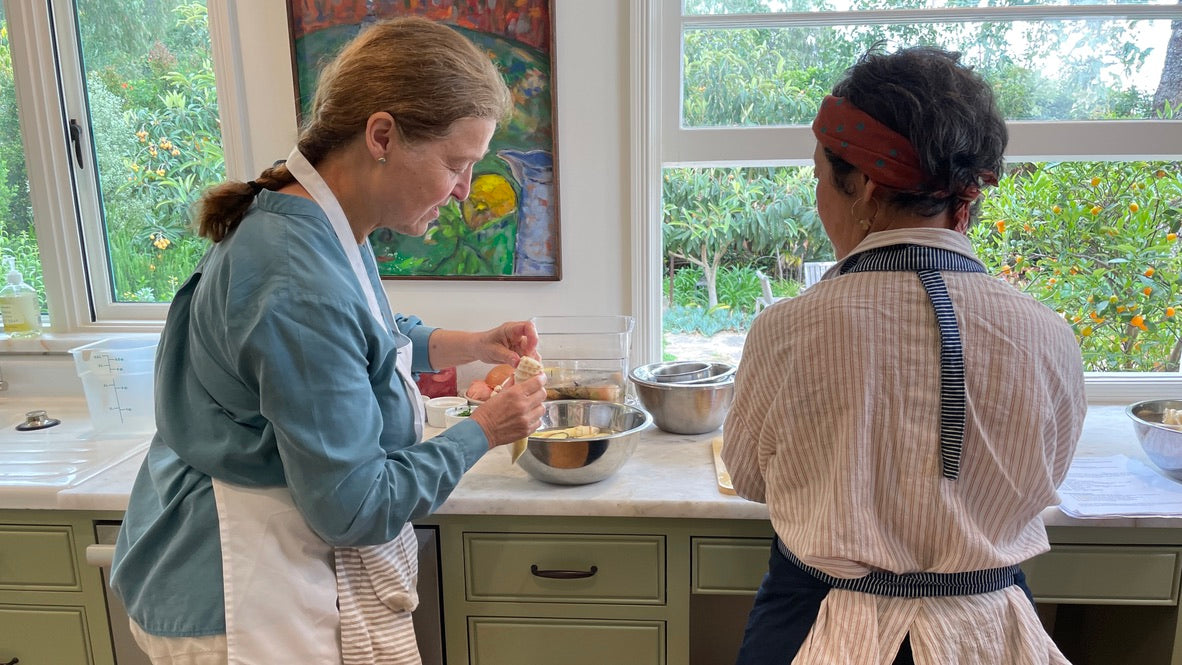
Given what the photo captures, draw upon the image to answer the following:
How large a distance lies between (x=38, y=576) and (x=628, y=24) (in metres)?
1.80

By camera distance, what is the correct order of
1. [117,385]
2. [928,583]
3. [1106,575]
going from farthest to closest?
[117,385], [1106,575], [928,583]

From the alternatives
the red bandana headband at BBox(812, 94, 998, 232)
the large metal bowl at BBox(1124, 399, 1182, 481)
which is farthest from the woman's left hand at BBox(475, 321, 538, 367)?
the large metal bowl at BBox(1124, 399, 1182, 481)

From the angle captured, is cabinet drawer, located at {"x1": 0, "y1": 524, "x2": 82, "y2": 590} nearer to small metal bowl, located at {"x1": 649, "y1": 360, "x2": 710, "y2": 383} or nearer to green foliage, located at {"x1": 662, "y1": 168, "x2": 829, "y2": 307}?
small metal bowl, located at {"x1": 649, "y1": 360, "x2": 710, "y2": 383}

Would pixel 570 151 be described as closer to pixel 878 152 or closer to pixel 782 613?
pixel 878 152

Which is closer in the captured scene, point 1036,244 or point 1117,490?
point 1117,490

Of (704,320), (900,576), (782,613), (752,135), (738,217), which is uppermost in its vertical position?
(752,135)

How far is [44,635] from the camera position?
5.42ft

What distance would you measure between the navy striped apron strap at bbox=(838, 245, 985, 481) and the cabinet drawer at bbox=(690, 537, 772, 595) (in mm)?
627

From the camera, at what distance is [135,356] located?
A: 1913 mm

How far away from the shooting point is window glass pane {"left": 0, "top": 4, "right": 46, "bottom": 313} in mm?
2217

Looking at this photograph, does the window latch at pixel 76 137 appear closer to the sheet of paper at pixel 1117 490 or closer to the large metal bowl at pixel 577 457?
the large metal bowl at pixel 577 457

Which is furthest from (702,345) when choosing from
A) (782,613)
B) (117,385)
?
(117,385)

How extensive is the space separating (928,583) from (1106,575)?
72 centimetres

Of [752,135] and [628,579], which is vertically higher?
[752,135]
